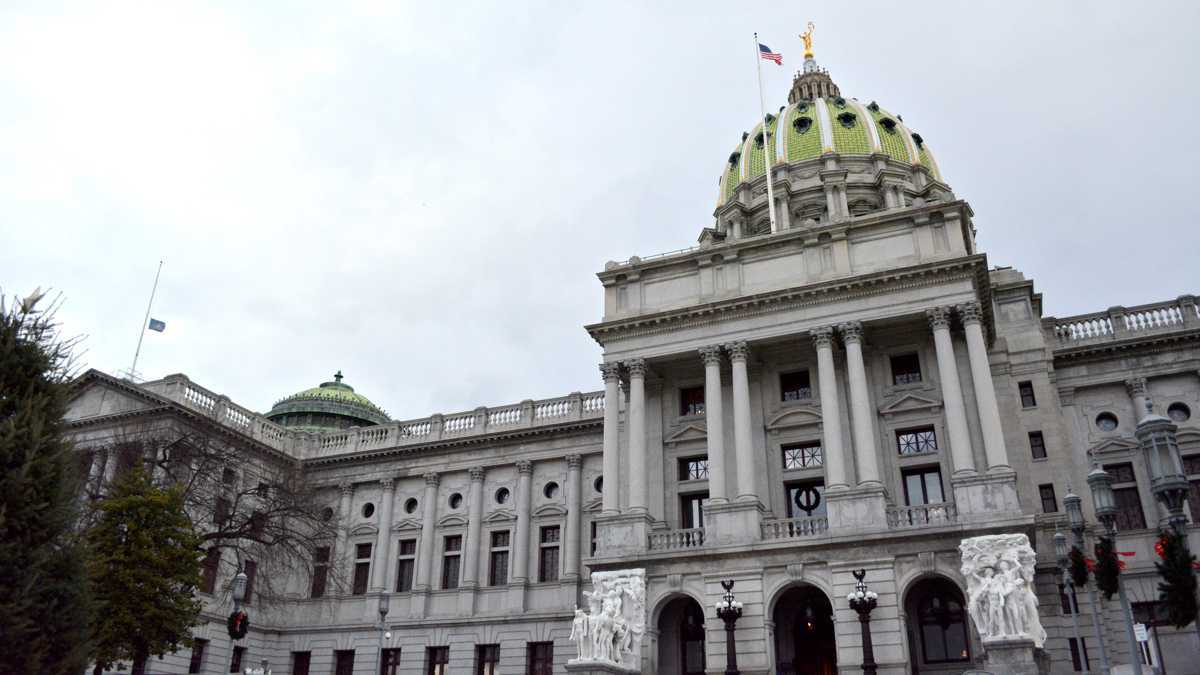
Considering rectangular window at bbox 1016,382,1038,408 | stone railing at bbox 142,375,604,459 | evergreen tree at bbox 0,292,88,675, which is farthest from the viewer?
stone railing at bbox 142,375,604,459

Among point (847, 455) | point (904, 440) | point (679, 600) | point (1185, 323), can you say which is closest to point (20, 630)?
point (679, 600)

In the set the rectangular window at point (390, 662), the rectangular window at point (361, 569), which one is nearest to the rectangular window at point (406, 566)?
the rectangular window at point (361, 569)

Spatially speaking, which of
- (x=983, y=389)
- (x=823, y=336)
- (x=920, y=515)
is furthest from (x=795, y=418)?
(x=983, y=389)

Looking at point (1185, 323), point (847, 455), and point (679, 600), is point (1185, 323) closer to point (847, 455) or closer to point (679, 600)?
point (847, 455)

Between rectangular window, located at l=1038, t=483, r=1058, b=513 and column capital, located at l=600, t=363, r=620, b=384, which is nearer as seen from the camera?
rectangular window, located at l=1038, t=483, r=1058, b=513

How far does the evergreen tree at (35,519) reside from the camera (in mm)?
15133

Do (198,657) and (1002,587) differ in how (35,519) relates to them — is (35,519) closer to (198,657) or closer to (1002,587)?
(1002,587)

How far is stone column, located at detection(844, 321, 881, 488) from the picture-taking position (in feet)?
111

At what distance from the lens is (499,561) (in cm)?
4712

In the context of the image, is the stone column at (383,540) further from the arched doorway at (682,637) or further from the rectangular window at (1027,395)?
the rectangular window at (1027,395)

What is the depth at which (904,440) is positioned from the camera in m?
36.7

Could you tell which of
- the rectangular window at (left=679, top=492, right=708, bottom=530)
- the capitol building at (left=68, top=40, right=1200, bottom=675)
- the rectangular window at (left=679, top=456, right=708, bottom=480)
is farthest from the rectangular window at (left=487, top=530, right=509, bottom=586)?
the rectangular window at (left=679, top=456, right=708, bottom=480)

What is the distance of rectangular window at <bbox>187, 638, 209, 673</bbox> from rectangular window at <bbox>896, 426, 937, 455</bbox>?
32.1 meters

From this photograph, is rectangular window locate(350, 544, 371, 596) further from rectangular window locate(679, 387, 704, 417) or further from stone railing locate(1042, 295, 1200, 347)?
stone railing locate(1042, 295, 1200, 347)
